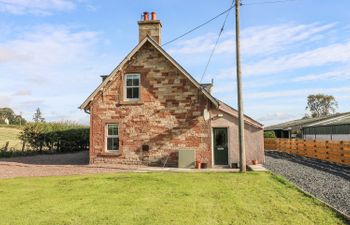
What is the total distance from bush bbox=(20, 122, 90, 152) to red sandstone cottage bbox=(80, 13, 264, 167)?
414 inches

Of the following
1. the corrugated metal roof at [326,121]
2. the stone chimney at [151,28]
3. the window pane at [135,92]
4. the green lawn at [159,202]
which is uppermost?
the stone chimney at [151,28]

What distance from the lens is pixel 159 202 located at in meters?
10.3

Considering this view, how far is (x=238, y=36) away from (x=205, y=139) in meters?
6.36

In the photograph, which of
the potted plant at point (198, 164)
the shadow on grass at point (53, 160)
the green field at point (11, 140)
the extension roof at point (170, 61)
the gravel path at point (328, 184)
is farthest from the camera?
the green field at point (11, 140)

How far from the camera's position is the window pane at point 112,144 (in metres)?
21.3

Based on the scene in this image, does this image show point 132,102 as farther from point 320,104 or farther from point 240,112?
point 320,104

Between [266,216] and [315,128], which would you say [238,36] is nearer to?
[266,216]

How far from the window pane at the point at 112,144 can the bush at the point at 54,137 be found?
11.3 m

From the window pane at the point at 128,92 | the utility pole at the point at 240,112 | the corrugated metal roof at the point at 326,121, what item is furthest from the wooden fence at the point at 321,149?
the window pane at the point at 128,92

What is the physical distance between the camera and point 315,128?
43.1 m

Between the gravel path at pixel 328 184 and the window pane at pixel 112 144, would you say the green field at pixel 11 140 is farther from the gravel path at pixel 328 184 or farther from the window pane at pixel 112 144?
the gravel path at pixel 328 184

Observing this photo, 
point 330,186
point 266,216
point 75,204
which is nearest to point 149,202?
point 75,204

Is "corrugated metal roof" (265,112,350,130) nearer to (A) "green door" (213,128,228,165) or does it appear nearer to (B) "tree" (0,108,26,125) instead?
(A) "green door" (213,128,228,165)

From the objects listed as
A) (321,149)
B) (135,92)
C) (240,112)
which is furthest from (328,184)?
(135,92)
